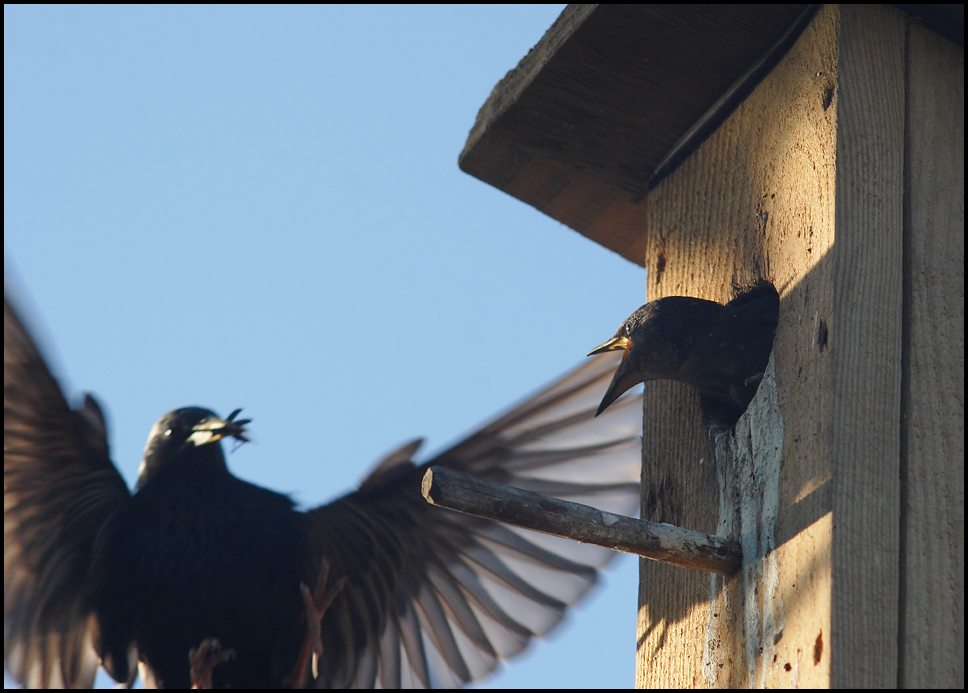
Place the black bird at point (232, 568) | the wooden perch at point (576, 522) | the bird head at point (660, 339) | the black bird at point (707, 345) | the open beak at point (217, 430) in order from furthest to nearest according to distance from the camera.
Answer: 1. the open beak at point (217, 430)
2. the black bird at point (232, 568)
3. the bird head at point (660, 339)
4. the black bird at point (707, 345)
5. the wooden perch at point (576, 522)

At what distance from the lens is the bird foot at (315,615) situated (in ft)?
9.07

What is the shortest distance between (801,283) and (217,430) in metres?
1.88

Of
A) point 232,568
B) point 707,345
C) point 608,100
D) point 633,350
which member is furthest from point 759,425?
point 232,568

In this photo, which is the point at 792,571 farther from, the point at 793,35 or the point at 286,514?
the point at 286,514

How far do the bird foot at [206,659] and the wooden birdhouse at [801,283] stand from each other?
1.22 m

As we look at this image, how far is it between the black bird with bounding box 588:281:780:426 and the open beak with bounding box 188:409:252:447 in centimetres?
139

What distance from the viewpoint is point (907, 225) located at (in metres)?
1.83

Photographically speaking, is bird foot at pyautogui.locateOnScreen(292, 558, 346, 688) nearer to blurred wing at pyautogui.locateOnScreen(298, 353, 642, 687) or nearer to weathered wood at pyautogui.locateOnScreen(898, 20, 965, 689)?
blurred wing at pyautogui.locateOnScreen(298, 353, 642, 687)

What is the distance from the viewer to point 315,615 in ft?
9.21

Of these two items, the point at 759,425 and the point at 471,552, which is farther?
the point at 471,552

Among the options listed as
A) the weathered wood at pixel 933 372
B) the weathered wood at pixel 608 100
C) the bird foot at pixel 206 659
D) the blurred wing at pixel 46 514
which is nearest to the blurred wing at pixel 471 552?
the bird foot at pixel 206 659

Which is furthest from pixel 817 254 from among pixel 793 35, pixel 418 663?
pixel 418 663

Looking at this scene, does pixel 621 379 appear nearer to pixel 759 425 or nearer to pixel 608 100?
pixel 759 425

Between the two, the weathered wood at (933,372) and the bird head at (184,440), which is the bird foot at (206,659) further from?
the weathered wood at (933,372)
